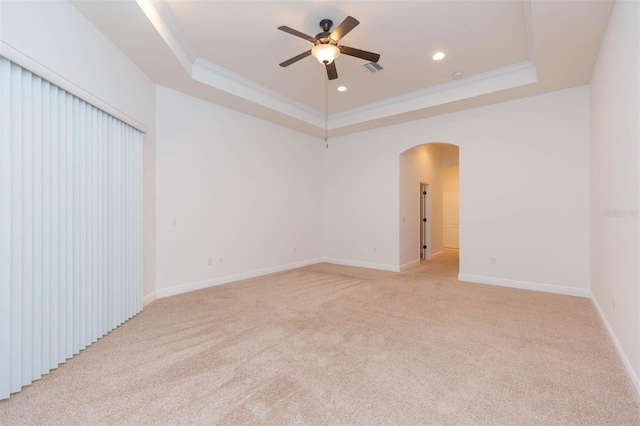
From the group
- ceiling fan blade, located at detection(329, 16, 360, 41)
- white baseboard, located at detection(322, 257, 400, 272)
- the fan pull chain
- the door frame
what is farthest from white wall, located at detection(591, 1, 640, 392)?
the door frame

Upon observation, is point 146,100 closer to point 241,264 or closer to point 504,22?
point 241,264

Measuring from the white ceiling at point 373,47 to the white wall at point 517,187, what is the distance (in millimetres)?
384

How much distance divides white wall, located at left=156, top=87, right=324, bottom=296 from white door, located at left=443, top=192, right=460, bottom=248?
219 inches

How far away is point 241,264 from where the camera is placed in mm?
5293

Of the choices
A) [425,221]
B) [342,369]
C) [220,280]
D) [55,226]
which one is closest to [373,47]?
[342,369]

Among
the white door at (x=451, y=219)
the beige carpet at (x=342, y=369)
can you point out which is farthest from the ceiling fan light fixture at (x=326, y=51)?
the white door at (x=451, y=219)

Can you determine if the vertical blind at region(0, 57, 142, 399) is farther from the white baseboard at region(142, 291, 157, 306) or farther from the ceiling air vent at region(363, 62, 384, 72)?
the ceiling air vent at region(363, 62, 384, 72)

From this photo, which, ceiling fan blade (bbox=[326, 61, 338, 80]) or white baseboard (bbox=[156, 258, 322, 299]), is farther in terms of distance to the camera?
white baseboard (bbox=[156, 258, 322, 299])

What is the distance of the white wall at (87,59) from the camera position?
2059mm

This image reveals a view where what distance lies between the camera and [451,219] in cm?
991

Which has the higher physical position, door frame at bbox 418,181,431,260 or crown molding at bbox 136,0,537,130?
crown molding at bbox 136,0,537,130

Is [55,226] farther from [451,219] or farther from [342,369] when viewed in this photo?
[451,219]

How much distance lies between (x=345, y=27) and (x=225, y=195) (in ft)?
10.9

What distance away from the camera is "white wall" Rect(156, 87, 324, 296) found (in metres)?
4.29
